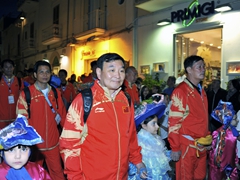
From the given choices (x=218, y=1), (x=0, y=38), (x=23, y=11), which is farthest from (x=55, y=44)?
(x=0, y=38)

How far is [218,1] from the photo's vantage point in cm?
948

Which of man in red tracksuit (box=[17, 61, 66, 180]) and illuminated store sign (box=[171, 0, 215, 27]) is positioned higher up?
illuminated store sign (box=[171, 0, 215, 27])

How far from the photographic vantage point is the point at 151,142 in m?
3.45

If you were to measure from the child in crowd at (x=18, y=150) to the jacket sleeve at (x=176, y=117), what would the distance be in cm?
193

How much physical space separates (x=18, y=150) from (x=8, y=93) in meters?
4.45

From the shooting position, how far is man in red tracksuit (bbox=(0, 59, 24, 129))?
6266 mm

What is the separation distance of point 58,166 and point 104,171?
214cm

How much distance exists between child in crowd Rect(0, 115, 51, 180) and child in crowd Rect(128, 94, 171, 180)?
1.29 m

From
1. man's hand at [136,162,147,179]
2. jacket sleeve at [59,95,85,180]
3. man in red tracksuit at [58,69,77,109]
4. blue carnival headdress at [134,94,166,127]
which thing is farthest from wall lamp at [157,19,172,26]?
jacket sleeve at [59,95,85,180]

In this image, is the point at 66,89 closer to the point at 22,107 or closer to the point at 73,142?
the point at 22,107

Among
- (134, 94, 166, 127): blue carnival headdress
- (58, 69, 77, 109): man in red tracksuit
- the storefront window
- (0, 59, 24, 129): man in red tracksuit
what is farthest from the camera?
the storefront window

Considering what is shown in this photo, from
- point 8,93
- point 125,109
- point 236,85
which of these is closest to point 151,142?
point 125,109

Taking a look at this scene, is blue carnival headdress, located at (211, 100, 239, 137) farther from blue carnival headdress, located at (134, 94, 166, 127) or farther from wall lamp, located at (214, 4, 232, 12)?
wall lamp, located at (214, 4, 232, 12)

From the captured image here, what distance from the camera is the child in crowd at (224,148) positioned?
4.20 meters
